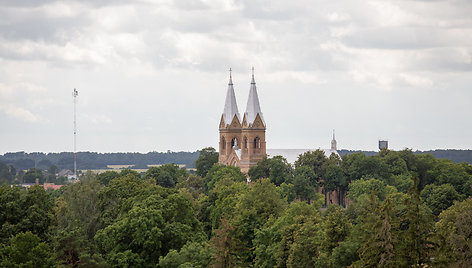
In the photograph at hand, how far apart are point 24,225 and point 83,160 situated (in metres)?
109

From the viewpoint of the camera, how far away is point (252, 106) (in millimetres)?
146750

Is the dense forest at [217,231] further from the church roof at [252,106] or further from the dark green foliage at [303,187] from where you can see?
the church roof at [252,106]

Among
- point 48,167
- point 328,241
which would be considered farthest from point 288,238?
point 48,167

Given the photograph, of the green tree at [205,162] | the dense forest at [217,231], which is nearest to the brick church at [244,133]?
the green tree at [205,162]

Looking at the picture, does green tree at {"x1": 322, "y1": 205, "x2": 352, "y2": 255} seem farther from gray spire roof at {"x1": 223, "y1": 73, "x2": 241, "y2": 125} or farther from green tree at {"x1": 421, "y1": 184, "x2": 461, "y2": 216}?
gray spire roof at {"x1": 223, "y1": 73, "x2": 241, "y2": 125}

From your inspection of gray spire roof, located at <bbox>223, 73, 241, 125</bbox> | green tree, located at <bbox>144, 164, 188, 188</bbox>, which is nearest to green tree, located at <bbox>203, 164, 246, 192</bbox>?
green tree, located at <bbox>144, 164, 188, 188</bbox>

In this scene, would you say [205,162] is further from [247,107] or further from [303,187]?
[303,187]

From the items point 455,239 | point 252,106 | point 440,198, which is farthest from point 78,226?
point 252,106

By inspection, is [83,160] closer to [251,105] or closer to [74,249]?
[251,105]

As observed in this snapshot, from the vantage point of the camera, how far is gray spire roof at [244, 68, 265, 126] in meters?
146

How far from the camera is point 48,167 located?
398 ft

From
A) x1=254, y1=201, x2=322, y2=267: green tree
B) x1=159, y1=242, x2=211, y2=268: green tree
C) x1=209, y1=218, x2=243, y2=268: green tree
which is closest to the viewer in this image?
x1=209, y1=218, x2=243, y2=268: green tree

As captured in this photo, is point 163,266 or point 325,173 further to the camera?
point 325,173

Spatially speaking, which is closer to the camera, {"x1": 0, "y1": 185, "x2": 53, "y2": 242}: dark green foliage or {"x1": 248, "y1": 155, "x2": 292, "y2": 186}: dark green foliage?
{"x1": 0, "y1": 185, "x2": 53, "y2": 242}: dark green foliage
